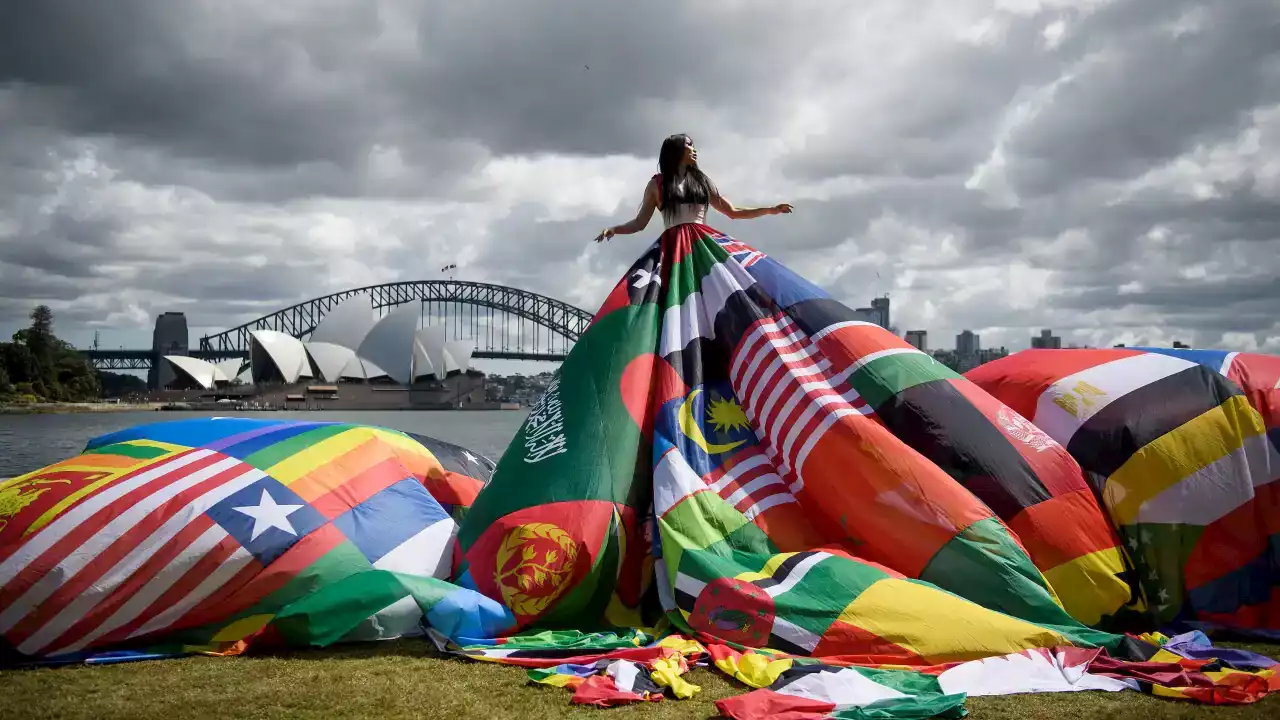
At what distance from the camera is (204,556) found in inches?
168

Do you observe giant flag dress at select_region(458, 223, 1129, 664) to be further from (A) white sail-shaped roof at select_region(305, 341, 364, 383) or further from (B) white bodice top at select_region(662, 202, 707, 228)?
(A) white sail-shaped roof at select_region(305, 341, 364, 383)

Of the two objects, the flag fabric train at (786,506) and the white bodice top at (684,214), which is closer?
the flag fabric train at (786,506)

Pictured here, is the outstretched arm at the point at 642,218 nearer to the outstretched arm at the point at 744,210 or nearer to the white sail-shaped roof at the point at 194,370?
the outstretched arm at the point at 744,210

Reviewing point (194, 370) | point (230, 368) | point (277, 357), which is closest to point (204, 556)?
point (277, 357)

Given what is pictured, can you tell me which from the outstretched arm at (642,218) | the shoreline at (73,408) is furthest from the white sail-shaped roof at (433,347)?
the outstretched arm at (642,218)

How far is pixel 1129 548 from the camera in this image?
445cm

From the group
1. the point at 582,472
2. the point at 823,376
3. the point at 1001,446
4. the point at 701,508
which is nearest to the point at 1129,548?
the point at 1001,446

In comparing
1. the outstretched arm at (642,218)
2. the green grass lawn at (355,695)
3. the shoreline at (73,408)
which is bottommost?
the shoreline at (73,408)

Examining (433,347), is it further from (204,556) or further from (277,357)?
(204,556)

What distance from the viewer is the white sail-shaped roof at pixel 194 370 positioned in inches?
3452

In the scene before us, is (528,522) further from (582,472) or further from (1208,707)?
(1208,707)

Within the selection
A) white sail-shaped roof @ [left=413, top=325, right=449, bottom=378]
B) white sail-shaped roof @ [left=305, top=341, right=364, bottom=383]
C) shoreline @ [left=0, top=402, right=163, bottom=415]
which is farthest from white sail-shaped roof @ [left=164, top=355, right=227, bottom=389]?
white sail-shaped roof @ [left=413, top=325, right=449, bottom=378]

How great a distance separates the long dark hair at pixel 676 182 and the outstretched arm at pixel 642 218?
0.05m

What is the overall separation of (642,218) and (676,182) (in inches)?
12.5
